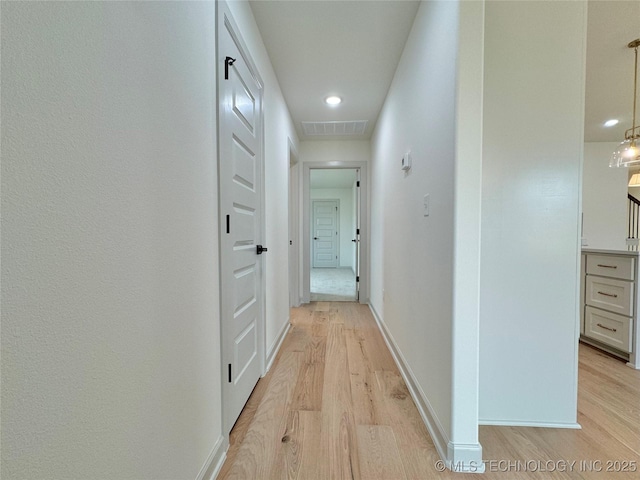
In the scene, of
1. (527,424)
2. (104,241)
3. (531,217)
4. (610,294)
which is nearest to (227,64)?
(104,241)

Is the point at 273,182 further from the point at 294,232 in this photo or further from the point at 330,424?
the point at 330,424

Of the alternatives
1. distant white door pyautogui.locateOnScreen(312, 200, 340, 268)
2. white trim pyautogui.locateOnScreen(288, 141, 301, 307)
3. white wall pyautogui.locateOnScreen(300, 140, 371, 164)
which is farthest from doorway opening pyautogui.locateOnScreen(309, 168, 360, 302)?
white trim pyautogui.locateOnScreen(288, 141, 301, 307)

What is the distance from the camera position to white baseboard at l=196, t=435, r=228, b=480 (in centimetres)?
106

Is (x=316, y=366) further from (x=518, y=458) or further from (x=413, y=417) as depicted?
(x=518, y=458)

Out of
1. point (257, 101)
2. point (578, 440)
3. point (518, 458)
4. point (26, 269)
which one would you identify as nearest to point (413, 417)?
point (518, 458)

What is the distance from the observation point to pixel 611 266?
91.2 inches

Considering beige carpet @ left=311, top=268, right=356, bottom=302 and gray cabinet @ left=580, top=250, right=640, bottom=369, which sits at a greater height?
gray cabinet @ left=580, top=250, right=640, bottom=369

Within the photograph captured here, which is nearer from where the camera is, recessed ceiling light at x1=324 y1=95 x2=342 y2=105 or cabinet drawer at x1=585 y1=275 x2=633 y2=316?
cabinet drawer at x1=585 y1=275 x2=633 y2=316

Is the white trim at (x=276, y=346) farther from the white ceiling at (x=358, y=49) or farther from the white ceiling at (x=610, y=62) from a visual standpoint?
the white ceiling at (x=610, y=62)

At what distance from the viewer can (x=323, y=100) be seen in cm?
288

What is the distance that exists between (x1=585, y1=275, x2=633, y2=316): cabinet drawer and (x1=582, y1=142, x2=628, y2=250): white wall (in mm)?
2188

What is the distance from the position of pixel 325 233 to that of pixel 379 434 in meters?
7.42

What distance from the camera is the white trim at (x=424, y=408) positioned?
4.06 ft

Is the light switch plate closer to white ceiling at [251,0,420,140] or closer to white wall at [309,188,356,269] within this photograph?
white ceiling at [251,0,420,140]
